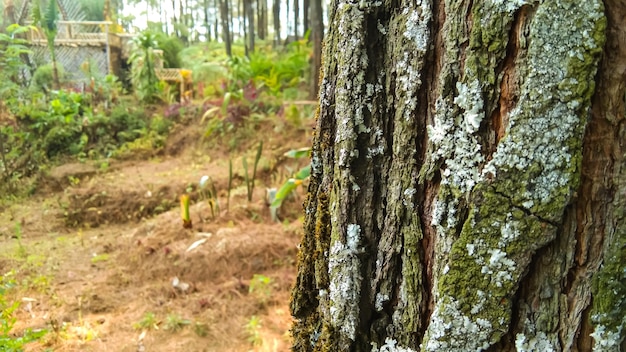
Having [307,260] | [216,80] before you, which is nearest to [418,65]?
[307,260]

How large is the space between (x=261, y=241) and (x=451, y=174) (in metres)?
3.06

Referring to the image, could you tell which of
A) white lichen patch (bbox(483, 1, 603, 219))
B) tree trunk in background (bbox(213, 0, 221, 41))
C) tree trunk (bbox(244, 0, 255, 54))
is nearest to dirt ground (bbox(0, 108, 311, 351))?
white lichen patch (bbox(483, 1, 603, 219))

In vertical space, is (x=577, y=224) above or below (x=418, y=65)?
below

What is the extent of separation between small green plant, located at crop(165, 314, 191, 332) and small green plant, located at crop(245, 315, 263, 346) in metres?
0.39

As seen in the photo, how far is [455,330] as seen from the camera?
0.84m

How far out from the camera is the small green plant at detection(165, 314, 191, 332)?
110 inches

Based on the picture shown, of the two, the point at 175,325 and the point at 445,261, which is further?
the point at 175,325

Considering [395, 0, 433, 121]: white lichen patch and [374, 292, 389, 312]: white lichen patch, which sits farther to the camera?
[374, 292, 389, 312]: white lichen patch

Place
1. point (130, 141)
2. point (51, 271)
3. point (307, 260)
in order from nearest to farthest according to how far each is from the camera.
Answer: point (307, 260)
point (51, 271)
point (130, 141)

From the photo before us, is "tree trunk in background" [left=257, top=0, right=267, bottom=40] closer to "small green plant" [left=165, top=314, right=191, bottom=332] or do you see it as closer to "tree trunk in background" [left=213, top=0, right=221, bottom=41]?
"tree trunk in background" [left=213, top=0, right=221, bottom=41]

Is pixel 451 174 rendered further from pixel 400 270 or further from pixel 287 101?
pixel 287 101

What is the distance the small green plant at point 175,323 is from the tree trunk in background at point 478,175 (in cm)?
208

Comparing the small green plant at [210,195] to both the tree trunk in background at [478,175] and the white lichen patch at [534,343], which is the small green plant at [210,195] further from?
the white lichen patch at [534,343]

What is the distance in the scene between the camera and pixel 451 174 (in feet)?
2.68
